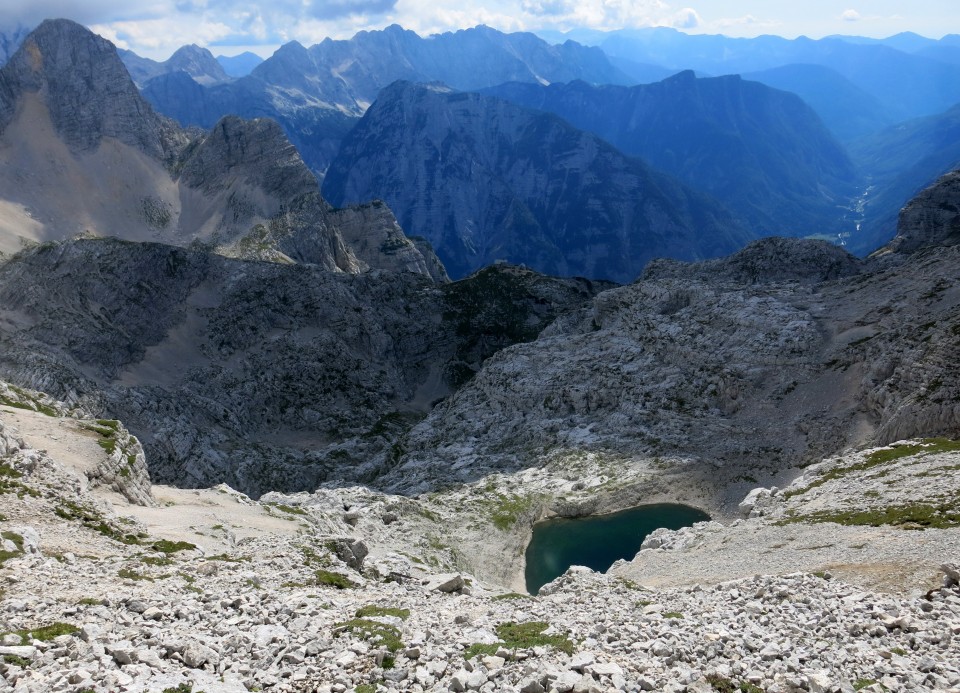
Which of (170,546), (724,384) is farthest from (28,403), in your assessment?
(724,384)

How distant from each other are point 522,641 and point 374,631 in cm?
627

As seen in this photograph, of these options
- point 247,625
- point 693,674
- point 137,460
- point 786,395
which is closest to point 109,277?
point 137,460

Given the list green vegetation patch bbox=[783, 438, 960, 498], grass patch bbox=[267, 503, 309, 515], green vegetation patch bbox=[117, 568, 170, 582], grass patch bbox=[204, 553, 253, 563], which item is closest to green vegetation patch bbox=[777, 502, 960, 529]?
green vegetation patch bbox=[783, 438, 960, 498]

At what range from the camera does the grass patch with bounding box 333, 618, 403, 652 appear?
29.3m

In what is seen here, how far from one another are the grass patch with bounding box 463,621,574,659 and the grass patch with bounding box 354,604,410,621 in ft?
→ 16.9

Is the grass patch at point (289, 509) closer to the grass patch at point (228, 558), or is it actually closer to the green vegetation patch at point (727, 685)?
the grass patch at point (228, 558)

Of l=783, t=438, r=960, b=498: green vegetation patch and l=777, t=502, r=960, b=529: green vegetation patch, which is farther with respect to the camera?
l=783, t=438, r=960, b=498: green vegetation patch

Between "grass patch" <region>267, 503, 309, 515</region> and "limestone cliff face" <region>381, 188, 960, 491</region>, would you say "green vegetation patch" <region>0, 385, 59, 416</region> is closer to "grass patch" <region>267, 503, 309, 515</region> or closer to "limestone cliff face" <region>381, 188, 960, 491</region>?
"grass patch" <region>267, 503, 309, 515</region>

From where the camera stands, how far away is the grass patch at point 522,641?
2889cm

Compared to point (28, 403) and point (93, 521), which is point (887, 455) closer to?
point (93, 521)

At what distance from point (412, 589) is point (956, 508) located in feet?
137

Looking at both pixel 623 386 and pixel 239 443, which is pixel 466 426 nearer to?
pixel 623 386

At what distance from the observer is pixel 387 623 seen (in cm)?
3269

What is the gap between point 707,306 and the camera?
134375 millimetres
